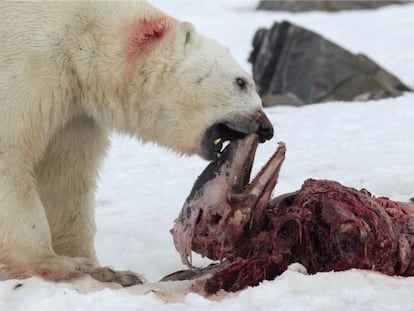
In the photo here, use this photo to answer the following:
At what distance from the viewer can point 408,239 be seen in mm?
4125

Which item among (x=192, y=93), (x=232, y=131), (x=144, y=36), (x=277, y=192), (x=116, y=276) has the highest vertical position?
(x=144, y=36)

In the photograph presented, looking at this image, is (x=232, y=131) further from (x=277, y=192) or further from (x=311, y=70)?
(x=311, y=70)

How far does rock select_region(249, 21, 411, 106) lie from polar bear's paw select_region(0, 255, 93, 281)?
30.4ft

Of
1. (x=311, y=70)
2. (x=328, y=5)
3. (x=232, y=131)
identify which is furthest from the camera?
(x=328, y=5)

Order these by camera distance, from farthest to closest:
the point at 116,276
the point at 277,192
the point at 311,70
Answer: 1. the point at 311,70
2. the point at 277,192
3. the point at 116,276

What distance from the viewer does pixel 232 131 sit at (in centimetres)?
452

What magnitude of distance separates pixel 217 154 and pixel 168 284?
0.68m

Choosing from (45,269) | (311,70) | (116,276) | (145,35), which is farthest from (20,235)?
(311,70)

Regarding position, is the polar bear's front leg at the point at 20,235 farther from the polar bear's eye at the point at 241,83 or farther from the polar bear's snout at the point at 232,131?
the polar bear's eye at the point at 241,83

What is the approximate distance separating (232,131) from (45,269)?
3.56 ft

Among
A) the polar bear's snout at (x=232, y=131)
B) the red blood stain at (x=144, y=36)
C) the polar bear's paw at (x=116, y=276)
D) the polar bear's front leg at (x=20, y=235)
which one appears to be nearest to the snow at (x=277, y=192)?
the polar bear's paw at (x=116, y=276)

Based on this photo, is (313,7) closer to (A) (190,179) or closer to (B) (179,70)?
(A) (190,179)

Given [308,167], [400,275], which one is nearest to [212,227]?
[400,275]

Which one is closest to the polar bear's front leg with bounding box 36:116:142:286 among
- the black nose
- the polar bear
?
the polar bear
